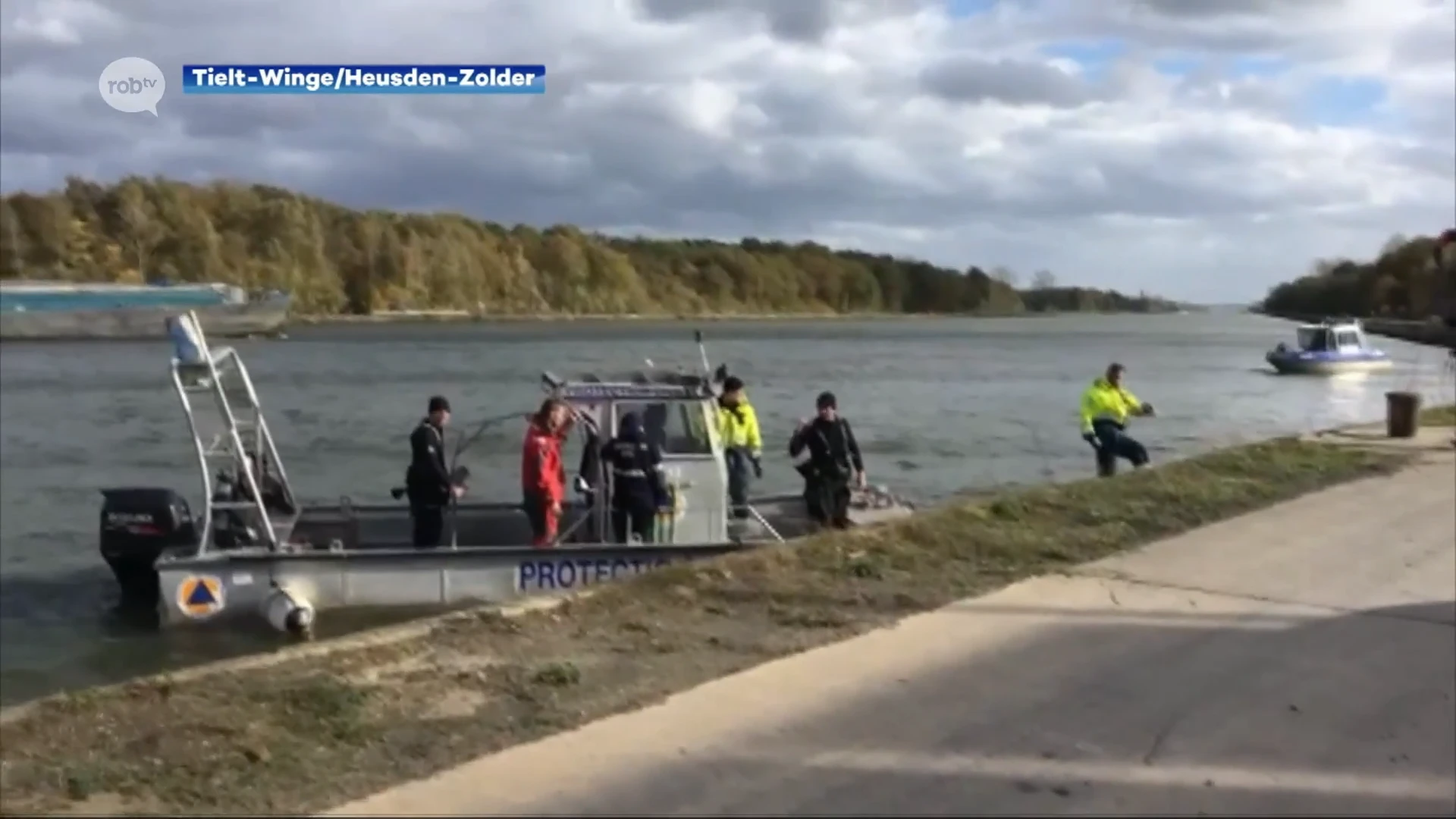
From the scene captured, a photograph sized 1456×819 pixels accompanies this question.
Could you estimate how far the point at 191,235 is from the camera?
128125mm

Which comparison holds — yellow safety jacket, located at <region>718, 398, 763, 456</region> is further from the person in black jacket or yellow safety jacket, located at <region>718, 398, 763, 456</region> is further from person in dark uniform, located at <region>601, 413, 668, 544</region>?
person in dark uniform, located at <region>601, 413, 668, 544</region>

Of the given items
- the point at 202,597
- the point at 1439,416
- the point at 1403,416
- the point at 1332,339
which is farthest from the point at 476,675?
the point at 1332,339

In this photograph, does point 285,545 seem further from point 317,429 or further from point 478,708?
point 317,429

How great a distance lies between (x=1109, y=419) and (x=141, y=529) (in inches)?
424

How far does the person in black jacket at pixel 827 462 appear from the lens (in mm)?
14828

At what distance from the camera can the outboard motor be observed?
49.1 feet

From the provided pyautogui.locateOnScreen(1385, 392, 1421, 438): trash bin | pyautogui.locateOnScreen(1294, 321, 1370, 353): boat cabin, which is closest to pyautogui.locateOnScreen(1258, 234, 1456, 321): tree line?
pyautogui.locateOnScreen(1294, 321, 1370, 353): boat cabin

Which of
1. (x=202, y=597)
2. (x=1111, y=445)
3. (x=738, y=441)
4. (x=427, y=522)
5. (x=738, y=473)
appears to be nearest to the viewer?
(x=202, y=597)

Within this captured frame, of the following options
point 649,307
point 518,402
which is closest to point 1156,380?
point 518,402

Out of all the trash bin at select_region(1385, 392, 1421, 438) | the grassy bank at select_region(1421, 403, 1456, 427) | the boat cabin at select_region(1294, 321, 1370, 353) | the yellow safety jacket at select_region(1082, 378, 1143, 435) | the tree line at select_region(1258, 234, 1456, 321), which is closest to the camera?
the yellow safety jacket at select_region(1082, 378, 1143, 435)

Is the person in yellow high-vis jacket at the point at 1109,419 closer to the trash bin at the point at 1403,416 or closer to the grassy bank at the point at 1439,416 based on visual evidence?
the trash bin at the point at 1403,416

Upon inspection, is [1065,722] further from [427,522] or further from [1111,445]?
[1111,445]

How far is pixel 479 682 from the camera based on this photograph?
7.21m

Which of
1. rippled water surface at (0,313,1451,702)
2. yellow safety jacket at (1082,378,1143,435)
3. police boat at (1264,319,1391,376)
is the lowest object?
rippled water surface at (0,313,1451,702)
